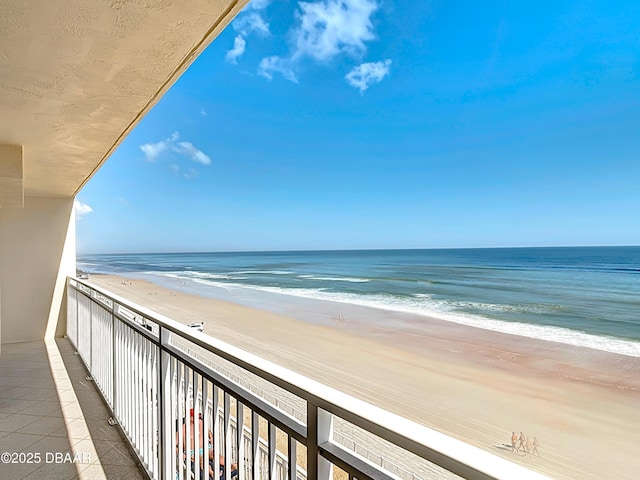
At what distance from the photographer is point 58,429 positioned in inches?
96.7

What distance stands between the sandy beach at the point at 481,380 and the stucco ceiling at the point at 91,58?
17.5 ft

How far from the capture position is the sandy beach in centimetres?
494

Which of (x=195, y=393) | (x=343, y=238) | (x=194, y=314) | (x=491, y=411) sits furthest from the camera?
(x=343, y=238)

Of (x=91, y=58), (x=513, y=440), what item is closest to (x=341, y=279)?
(x=513, y=440)

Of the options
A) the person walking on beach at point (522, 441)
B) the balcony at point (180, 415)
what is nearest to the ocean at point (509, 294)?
the person walking on beach at point (522, 441)

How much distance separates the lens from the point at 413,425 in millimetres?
612

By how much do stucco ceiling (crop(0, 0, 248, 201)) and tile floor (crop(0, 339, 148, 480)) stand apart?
196 centimetres

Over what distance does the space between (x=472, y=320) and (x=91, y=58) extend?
12.0 m

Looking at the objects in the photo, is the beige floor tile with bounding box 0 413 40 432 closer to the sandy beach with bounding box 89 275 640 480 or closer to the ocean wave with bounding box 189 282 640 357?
the sandy beach with bounding box 89 275 640 480

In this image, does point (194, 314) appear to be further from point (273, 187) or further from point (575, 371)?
point (273, 187)

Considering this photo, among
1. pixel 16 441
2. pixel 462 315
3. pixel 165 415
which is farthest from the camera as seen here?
pixel 462 315

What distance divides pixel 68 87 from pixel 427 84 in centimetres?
2678

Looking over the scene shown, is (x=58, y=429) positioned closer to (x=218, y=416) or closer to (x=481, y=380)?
(x=218, y=416)

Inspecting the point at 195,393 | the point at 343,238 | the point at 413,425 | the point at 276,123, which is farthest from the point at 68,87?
the point at 343,238
